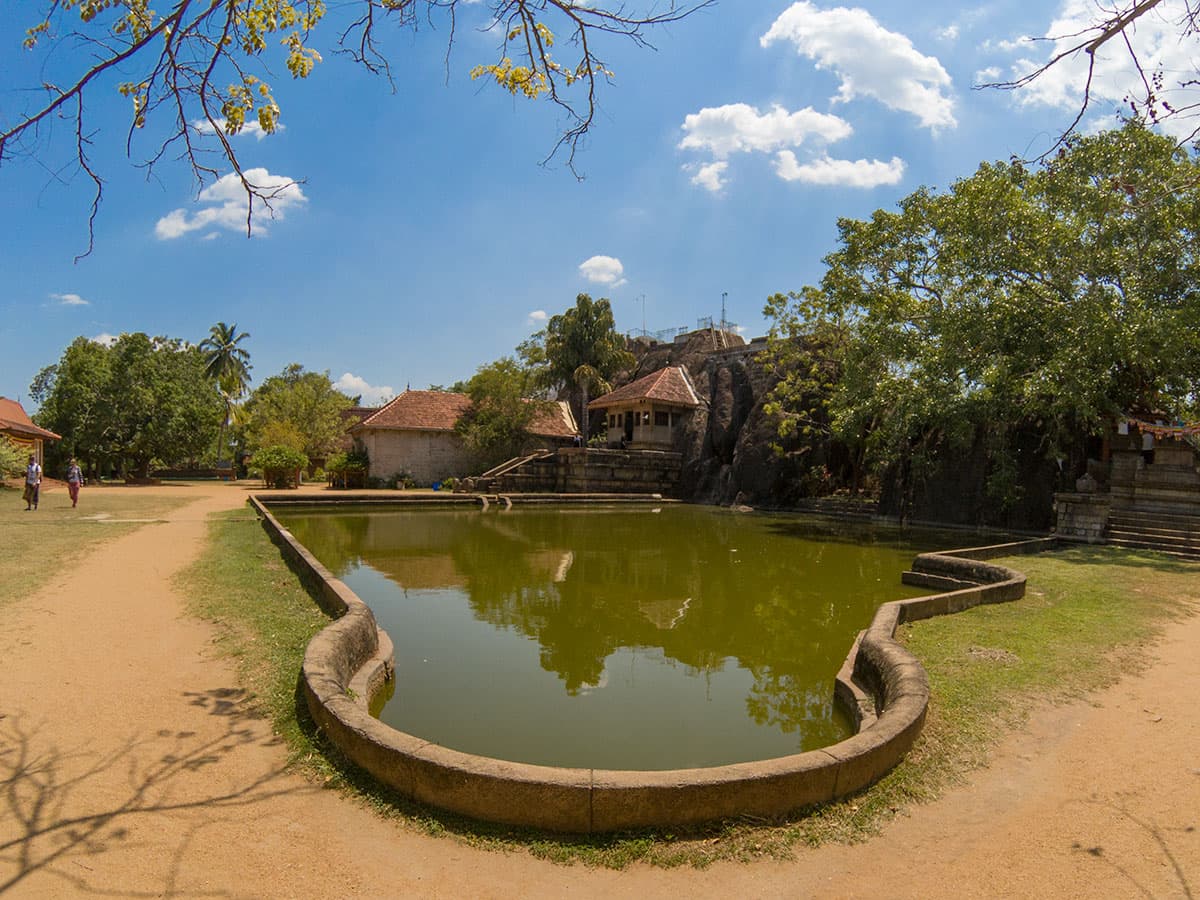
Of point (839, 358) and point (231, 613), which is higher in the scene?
point (839, 358)

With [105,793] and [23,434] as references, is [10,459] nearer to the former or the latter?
[23,434]

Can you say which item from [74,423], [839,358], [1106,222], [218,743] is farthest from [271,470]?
[1106,222]

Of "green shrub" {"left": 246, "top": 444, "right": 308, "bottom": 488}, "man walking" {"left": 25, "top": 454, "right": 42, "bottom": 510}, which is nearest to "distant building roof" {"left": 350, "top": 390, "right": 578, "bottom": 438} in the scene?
"green shrub" {"left": 246, "top": 444, "right": 308, "bottom": 488}

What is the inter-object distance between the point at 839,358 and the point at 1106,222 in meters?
9.32

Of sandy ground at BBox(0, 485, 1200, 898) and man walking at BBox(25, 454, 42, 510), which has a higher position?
man walking at BBox(25, 454, 42, 510)

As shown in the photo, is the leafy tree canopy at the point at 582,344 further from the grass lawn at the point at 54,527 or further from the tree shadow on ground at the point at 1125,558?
the tree shadow on ground at the point at 1125,558

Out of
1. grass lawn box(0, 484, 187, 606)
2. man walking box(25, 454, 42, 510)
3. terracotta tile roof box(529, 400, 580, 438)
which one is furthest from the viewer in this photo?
terracotta tile roof box(529, 400, 580, 438)

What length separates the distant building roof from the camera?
28.7 m

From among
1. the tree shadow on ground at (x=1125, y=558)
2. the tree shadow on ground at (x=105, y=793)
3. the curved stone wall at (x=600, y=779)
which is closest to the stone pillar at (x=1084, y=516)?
the tree shadow on ground at (x=1125, y=558)

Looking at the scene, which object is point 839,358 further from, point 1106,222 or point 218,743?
point 218,743

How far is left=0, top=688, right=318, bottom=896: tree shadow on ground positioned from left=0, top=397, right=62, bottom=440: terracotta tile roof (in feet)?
90.8

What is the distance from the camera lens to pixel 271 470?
86.1 ft

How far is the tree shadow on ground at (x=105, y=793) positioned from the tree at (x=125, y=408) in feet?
100

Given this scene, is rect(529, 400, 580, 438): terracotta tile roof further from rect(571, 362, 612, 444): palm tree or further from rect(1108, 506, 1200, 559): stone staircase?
rect(1108, 506, 1200, 559): stone staircase
